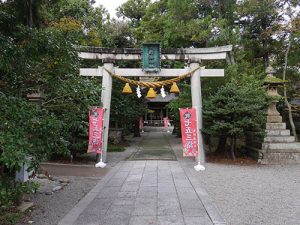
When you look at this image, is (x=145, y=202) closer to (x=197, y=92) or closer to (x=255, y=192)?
(x=255, y=192)

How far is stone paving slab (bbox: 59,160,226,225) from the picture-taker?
5.68 metres

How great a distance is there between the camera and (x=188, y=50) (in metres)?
13.5

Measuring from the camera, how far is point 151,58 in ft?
43.7

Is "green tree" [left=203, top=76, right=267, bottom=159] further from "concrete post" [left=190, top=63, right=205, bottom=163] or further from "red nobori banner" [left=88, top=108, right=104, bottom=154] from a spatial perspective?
"red nobori banner" [left=88, top=108, right=104, bottom=154]

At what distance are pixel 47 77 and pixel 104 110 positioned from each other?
7394 millimetres

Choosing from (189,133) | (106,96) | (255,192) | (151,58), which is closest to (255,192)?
(255,192)

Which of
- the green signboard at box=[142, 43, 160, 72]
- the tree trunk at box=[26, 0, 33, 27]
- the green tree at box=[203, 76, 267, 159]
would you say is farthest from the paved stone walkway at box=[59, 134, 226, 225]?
the green signboard at box=[142, 43, 160, 72]

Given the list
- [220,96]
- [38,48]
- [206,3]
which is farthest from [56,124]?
[206,3]

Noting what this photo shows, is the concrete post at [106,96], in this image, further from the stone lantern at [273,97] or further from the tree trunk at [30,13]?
the stone lantern at [273,97]

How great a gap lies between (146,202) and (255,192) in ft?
9.30

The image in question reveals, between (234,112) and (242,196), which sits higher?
(234,112)

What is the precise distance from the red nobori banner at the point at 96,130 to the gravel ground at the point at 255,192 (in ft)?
13.7

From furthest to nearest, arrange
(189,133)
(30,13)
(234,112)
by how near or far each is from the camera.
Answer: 1. (234,112)
2. (189,133)
3. (30,13)

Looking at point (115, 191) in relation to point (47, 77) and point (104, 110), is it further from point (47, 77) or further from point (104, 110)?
point (104, 110)
